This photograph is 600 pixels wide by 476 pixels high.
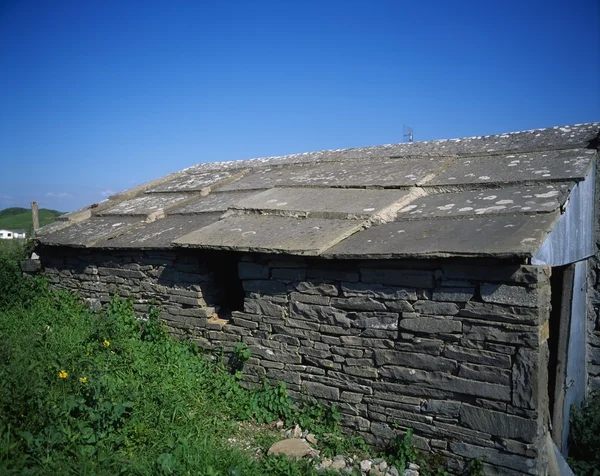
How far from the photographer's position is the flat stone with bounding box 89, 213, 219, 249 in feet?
18.3

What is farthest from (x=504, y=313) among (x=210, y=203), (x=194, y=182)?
(x=194, y=182)

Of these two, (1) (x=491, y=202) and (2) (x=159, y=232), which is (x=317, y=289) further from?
(2) (x=159, y=232)

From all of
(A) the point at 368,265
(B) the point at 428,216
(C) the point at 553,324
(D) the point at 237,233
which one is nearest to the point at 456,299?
(A) the point at 368,265

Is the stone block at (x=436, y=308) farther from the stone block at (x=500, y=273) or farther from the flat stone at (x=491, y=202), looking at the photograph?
the flat stone at (x=491, y=202)

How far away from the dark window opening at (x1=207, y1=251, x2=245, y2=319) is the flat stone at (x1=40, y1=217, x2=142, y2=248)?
1.86 meters

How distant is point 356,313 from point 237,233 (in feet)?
5.57

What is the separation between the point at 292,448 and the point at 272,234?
2058mm

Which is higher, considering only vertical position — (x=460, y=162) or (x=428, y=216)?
(x=460, y=162)

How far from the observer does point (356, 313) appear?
13.1 ft

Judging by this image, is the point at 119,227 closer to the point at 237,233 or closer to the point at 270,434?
the point at 237,233

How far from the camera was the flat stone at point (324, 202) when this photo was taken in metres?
4.85

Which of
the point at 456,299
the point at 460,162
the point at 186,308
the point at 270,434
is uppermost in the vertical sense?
the point at 460,162

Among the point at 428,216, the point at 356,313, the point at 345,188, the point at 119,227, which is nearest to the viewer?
the point at 356,313

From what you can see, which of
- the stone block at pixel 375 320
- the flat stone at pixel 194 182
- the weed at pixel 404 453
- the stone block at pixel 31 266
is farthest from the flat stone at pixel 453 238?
the stone block at pixel 31 266
